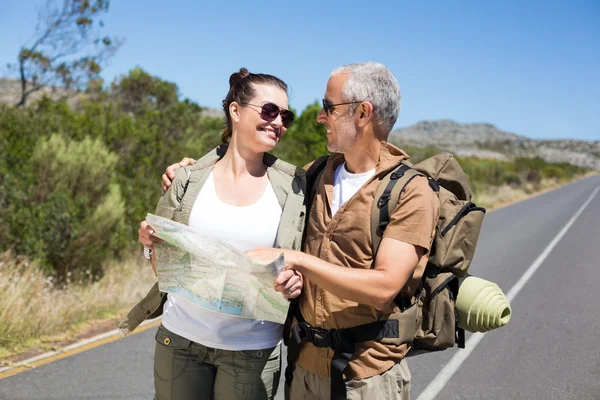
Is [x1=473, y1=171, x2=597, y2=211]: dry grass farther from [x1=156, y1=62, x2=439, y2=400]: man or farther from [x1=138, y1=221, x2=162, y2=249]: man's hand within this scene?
[x1=138, y1=221, x2=162, y2=249]: man's hand

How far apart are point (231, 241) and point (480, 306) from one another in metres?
1.01

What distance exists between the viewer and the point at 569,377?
5.16 metres

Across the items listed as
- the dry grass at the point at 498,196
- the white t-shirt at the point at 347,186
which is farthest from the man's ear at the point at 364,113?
the dry grass at the point at 498,196

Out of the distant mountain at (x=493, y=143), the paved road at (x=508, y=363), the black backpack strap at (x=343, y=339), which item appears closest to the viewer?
the black backpack strap at (x=343, y=339)

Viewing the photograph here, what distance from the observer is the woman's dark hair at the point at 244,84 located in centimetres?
253

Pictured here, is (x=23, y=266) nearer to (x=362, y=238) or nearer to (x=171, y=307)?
(x=171, y=307)

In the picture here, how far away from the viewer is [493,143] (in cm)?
14100

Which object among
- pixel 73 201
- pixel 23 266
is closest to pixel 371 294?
pixel 23 266

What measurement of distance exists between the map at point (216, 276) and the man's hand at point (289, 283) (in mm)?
22

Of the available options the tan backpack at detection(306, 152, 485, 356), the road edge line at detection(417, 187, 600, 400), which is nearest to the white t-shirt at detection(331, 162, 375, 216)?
the tan backpack at detection(306, 152, 485, 356)

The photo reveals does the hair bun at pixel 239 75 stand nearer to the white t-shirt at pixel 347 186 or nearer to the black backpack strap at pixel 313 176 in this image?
the black backpack strap at pixel 313 176

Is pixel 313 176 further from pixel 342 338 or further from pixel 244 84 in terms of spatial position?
pixel 342 338

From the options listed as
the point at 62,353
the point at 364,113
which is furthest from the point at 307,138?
the point at 364,113

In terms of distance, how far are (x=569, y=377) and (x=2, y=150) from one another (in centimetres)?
747
